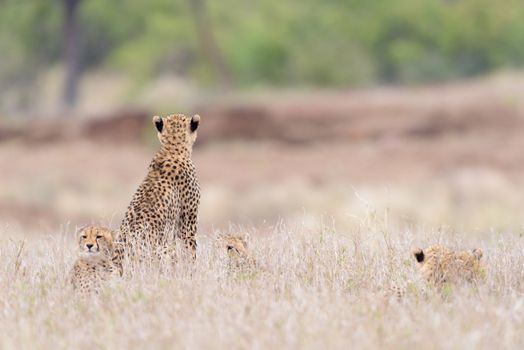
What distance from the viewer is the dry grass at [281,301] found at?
6879 mm

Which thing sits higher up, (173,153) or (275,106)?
(275,106)

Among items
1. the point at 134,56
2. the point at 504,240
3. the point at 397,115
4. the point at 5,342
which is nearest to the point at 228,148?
the point at 397,115

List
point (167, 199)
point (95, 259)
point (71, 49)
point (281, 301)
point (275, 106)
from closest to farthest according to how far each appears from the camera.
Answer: point (281, 301)
point (95, 259)
point (167, 199)
point (275, 106)
point (71, 49)

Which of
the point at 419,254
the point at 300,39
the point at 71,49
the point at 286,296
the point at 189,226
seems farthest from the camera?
the point at 71,49

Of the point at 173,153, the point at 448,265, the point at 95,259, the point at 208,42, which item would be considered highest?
the point at 208,42

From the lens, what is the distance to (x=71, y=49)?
44.2m

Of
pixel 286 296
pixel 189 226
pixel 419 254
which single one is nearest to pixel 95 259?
pixel 189 226

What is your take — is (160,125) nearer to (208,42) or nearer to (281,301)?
(281,301)

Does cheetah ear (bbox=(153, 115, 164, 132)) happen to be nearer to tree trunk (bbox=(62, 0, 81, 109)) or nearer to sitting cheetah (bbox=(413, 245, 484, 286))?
sitting cheetah (bbox=(413, 245, 484, 286))

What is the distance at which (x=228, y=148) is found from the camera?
113ft

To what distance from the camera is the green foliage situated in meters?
44.2

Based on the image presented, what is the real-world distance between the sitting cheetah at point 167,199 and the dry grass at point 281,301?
0.85ft

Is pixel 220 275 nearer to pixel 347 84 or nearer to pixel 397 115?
pixel 397 115

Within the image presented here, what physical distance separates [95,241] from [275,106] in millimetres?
28065
